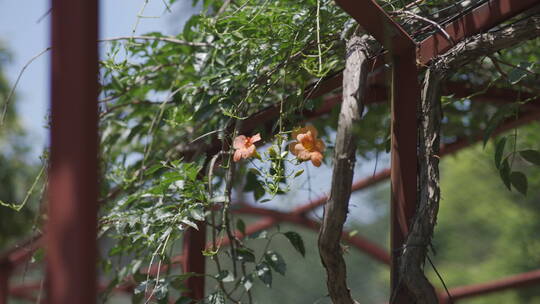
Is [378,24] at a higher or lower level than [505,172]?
higher

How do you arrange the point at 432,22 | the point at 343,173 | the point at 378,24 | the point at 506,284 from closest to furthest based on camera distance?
the point at 343,173
the point at 378,24
the point at 432,22
the point at 506,284

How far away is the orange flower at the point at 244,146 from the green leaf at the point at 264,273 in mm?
306

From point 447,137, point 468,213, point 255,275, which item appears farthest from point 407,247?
point 468,213

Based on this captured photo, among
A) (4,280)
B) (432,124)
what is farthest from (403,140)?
(4,280)

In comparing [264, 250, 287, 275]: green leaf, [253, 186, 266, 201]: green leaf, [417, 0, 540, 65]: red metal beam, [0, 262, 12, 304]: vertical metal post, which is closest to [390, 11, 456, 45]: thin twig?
[417, 0, 540, 65]: red metal beam

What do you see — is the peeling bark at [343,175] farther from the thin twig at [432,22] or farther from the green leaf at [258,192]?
the green leaf at [258,192]

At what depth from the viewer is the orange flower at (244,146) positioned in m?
1.30

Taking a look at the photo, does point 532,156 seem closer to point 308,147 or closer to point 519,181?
point 519,181

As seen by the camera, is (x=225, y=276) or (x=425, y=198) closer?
(x=425, y=198)

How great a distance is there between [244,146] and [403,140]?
1.08ft

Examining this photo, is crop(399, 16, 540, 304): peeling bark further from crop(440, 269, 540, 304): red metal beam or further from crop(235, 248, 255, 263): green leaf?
crop(440, 269, 540, 304): red metal beam

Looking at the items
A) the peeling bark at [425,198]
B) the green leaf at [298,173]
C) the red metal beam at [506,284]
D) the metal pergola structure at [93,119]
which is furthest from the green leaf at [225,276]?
the red metal beam at [506,284]

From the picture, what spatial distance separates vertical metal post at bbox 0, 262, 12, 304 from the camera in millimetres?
2446

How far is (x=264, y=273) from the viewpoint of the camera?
1.46 m
